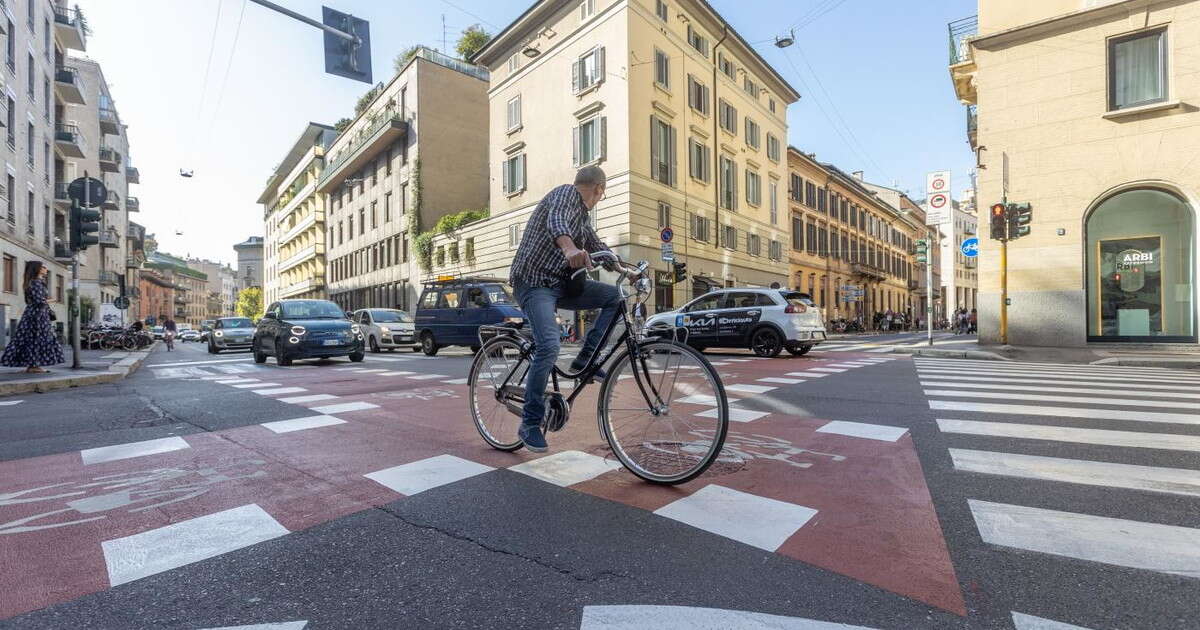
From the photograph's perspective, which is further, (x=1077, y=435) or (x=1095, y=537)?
(x=1077, y=435)

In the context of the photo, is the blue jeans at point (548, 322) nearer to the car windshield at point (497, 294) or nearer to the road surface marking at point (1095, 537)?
the road surface marking at point (1095, 537)

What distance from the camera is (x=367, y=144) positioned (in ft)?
133

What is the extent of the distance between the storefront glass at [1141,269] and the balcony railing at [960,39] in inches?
265

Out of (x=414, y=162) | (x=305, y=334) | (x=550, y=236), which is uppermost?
(x=414, y=162)

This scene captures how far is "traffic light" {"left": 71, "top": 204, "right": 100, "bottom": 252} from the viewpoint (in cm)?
1103

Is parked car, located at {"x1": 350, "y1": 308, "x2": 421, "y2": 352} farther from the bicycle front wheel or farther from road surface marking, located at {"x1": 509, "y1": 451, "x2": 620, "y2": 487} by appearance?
the bicycle front wheel

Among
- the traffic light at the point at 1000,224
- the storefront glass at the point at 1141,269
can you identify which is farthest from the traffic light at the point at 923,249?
the storefront glass at the point at 1141,269

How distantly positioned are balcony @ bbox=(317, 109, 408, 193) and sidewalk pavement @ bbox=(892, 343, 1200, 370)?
104ft

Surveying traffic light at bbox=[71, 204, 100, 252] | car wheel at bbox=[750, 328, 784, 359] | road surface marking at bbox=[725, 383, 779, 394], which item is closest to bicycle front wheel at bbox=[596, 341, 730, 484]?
road surface marking at bbox=[725, 383, 779, 394]

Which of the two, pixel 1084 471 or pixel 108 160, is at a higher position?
pixel 108 160

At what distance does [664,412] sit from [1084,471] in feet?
7.91

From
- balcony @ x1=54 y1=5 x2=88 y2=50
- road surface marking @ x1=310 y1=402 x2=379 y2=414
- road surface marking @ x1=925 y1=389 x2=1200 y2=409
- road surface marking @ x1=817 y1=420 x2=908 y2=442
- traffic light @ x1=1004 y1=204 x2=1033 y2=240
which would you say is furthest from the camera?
balcony @ x1=54 y1=5 x2=88 y2=50

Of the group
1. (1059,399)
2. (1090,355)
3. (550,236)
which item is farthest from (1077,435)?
(1090,355)

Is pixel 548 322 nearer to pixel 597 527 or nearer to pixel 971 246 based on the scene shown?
pixel 597 527
